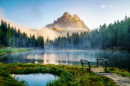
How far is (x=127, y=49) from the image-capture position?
7119cm

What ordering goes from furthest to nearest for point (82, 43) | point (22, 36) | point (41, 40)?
1. point (41, 40)
2. point (22, 36)
3. point (82, 43)

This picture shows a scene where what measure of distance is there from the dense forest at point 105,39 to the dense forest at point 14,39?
133 feet

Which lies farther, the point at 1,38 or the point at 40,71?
the point at 1,38

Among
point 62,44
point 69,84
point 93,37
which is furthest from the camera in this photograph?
point 62,44

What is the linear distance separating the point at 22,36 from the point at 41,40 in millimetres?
37998

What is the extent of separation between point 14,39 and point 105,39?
104 m

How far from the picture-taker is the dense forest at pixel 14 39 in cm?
11684

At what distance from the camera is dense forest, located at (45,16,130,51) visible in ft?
255

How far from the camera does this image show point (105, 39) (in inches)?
4126

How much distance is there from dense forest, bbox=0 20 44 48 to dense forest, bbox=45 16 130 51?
40453 mm

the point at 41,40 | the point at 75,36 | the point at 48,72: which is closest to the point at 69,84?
the point at 48,72

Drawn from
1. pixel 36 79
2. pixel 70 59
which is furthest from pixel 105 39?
pixel 36 79

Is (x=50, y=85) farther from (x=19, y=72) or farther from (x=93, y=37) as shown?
(x=93, y=37)

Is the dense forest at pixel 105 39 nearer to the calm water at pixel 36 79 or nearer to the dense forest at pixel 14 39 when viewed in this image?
the dense forest at pixel 14 39
